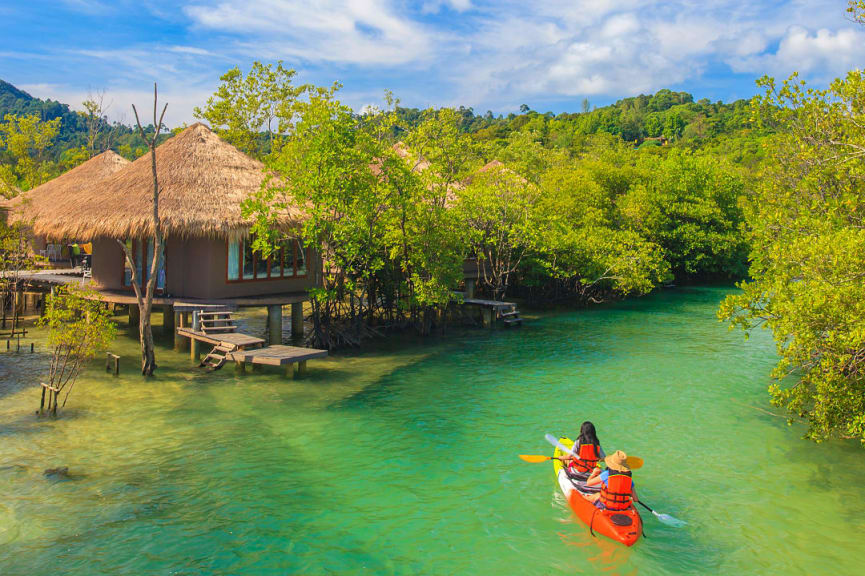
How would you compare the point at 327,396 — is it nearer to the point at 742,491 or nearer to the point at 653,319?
the point at 742,491

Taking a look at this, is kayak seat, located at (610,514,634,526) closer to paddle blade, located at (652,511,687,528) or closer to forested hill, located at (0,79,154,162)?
paddle blade, located at (652,511,687,528)

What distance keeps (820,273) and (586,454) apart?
4.70 metres

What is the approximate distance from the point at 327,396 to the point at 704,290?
31583mm

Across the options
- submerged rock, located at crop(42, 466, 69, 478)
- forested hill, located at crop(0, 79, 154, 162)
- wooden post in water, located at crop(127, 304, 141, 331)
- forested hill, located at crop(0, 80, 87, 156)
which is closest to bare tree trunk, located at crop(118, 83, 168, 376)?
submerged rock, located at crop(42, 466, 69, 478)

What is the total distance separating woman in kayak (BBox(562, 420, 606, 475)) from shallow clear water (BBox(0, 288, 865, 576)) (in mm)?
697

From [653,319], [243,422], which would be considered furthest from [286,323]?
[653,319]

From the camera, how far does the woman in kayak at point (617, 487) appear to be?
874 centimetres

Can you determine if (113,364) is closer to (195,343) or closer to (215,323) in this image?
(195,343)

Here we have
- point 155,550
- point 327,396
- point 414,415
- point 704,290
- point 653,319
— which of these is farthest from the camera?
point 704,290

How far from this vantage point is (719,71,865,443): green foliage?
374 inches

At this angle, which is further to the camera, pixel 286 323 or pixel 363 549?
pixel 286 323

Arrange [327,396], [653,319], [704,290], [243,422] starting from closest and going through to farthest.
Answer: [243,422], [327,396], [653,319], [704,290]

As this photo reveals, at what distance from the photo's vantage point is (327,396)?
50.5ft

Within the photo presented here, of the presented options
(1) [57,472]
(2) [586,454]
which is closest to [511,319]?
(2) [586,454]
